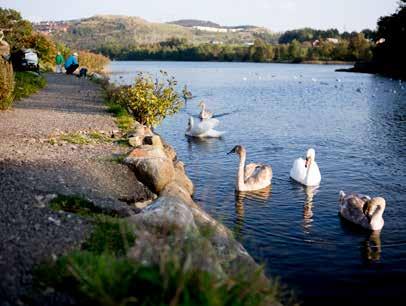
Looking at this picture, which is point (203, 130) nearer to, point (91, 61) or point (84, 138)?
point (84, 138)

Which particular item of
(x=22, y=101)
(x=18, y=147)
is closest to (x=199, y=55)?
(x=22, y=101)

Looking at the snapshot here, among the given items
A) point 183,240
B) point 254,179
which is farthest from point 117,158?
point 183,240

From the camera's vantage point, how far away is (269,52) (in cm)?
15012

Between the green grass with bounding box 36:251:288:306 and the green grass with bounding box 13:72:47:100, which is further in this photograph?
the green grass with bounding box 13:72:47:100

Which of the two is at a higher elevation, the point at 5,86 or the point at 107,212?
the point at 5,86

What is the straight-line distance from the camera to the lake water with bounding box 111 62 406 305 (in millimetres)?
8978

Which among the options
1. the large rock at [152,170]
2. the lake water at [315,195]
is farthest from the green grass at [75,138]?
the lake water at [315,195]

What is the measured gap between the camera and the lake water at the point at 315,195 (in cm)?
898

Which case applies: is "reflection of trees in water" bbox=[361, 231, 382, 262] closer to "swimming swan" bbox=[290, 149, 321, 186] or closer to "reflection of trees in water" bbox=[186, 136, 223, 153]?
"swimming swan" bbox=[290, 149, 321, 186]

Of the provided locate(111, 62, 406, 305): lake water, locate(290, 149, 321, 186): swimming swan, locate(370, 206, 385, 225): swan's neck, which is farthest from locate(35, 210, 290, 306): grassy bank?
locate(290, 149, 321, 186): swimming swan

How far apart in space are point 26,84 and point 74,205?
72.5ft

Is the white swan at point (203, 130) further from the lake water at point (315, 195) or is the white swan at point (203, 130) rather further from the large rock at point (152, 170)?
the large rock at point (152, 170)

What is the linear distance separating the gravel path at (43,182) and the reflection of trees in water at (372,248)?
4.79m

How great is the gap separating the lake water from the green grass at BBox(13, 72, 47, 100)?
7253mm
